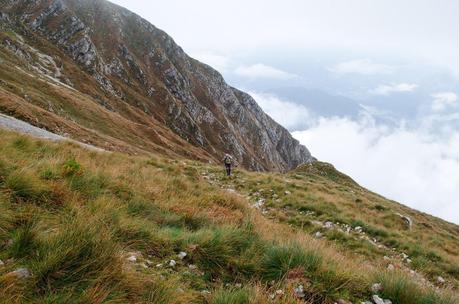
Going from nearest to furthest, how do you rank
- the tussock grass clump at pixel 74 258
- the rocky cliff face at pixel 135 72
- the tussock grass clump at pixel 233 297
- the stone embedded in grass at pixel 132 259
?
1. the tussock grass clump at pixel 74 258
2. the tussock grass clump at pixel 233 297
3. the stone embedded in grass at pixel 132 259
4. the rocky cliff face at pixel 135 72

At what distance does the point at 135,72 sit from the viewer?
139625 millimetres

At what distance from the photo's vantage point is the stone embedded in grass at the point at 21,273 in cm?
367

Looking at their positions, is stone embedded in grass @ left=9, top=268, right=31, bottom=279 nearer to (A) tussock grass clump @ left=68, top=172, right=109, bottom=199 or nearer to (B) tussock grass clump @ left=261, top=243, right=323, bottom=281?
(B) tussock grass clump @ left=261, top=243, right=323, bottom=281

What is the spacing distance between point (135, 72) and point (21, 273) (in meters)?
144

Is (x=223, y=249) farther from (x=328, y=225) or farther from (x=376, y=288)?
(x=328, y=225)

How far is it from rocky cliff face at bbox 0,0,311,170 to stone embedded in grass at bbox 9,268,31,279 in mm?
90449

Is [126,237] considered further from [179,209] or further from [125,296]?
[179,209]

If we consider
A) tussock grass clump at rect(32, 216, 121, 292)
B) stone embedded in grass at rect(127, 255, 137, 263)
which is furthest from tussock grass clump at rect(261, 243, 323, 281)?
tussock grass clump at rect(32, 216, 121, 292)

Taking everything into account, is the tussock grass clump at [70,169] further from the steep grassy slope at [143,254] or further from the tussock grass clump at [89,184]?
the tussock grass clump at [89,184]

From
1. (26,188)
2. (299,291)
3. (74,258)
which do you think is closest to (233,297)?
(299,291)

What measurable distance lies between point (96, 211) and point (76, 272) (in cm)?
240

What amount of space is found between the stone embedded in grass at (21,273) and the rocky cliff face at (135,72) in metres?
90.4

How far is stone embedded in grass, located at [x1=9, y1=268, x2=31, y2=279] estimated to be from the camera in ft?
12.0

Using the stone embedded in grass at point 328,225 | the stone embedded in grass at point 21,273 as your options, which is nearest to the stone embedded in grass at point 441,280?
the stone embedded in grass at point 328,225
